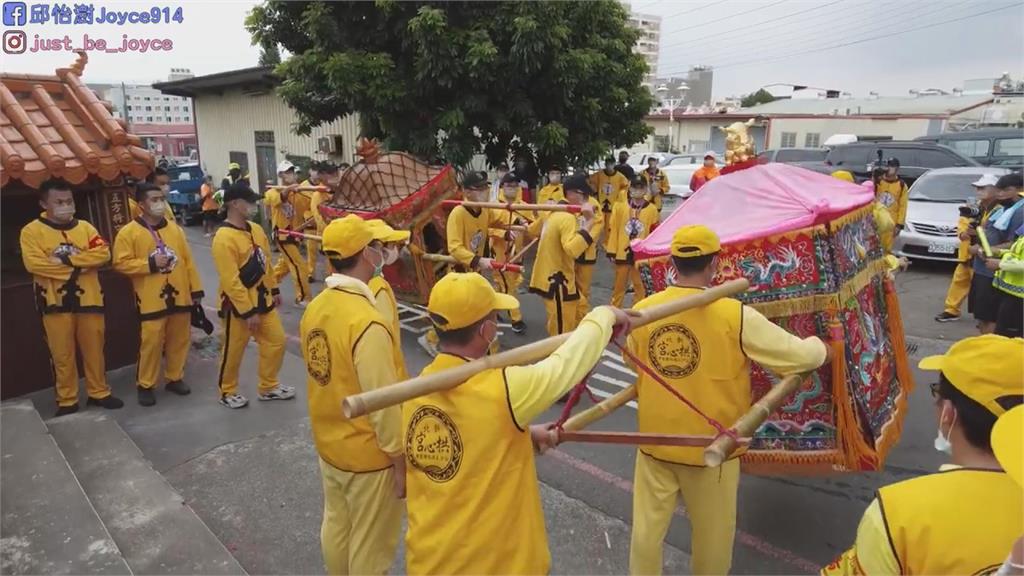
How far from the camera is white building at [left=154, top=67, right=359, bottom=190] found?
15375mm

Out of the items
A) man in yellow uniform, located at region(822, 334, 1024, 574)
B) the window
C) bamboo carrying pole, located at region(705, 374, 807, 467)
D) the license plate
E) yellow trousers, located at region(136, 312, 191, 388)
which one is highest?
the window

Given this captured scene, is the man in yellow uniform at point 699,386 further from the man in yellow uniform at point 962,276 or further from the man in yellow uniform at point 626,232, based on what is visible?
the man in yellow uniform at point 962,276

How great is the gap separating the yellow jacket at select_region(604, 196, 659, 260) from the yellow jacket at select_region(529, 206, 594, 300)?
218 centimetres

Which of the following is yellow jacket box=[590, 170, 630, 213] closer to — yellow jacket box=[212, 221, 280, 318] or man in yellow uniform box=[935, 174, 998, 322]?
man in yellow uniform box=[935, 174, 998, 322]

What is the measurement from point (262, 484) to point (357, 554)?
1793 millimetres

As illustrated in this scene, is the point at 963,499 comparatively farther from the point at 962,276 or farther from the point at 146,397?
the point at 962,276

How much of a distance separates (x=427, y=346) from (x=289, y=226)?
4.07 metres

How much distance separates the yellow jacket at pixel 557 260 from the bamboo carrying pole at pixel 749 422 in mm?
3171

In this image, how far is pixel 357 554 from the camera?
2902 mm

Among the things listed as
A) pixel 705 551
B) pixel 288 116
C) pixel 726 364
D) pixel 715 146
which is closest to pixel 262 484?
pixel 705 551

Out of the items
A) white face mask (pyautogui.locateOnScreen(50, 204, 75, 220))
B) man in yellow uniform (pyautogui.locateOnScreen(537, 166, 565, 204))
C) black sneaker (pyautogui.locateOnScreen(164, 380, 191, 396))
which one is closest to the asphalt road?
black sneaker (pyautogui.locateOnScreen(164, 380, 191, 396))

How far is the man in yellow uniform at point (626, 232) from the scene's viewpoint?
8.26 meters

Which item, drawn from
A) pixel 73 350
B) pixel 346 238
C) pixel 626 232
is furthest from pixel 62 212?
pixel 626 232

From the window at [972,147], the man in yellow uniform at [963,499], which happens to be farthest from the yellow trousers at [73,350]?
the window at [972,147]
